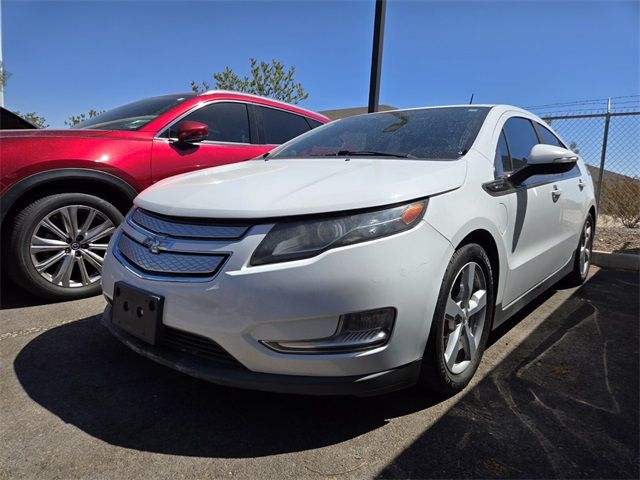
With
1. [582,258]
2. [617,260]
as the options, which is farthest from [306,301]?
[617,260]

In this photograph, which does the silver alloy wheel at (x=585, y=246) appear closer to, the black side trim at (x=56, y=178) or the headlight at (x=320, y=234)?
the headlight at (x=320, y=234)

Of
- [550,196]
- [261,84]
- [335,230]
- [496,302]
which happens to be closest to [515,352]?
[496,302]

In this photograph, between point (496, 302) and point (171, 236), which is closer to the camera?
point (171, 236)

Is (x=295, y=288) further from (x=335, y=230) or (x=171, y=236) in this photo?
(x=171, y=236)

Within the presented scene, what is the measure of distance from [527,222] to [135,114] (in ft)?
10.9

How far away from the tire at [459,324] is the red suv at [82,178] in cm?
253

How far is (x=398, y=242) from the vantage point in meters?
1.98

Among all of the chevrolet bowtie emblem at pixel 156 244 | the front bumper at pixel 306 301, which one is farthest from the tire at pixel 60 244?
the front bumper at pixel 306 301

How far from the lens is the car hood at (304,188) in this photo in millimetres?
2025

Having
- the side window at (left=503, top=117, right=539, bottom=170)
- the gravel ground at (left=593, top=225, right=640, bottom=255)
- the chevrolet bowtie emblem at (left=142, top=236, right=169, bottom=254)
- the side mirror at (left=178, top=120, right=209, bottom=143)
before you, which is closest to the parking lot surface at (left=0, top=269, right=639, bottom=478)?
the chevrolet bowtie emblem at (left=142, top=236, right=169, bottom=254)

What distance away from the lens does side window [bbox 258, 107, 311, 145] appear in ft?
16.1

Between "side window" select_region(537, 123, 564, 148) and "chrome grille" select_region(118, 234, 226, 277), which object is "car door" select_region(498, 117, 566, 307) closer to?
"side window" select_region(537, 123, 564, 148)

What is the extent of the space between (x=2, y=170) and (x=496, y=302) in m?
3.26

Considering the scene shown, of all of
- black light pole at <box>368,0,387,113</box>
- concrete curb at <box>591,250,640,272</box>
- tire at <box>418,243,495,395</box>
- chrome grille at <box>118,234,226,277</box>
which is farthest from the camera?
black light pole at <box>368,0,387,113</box>
